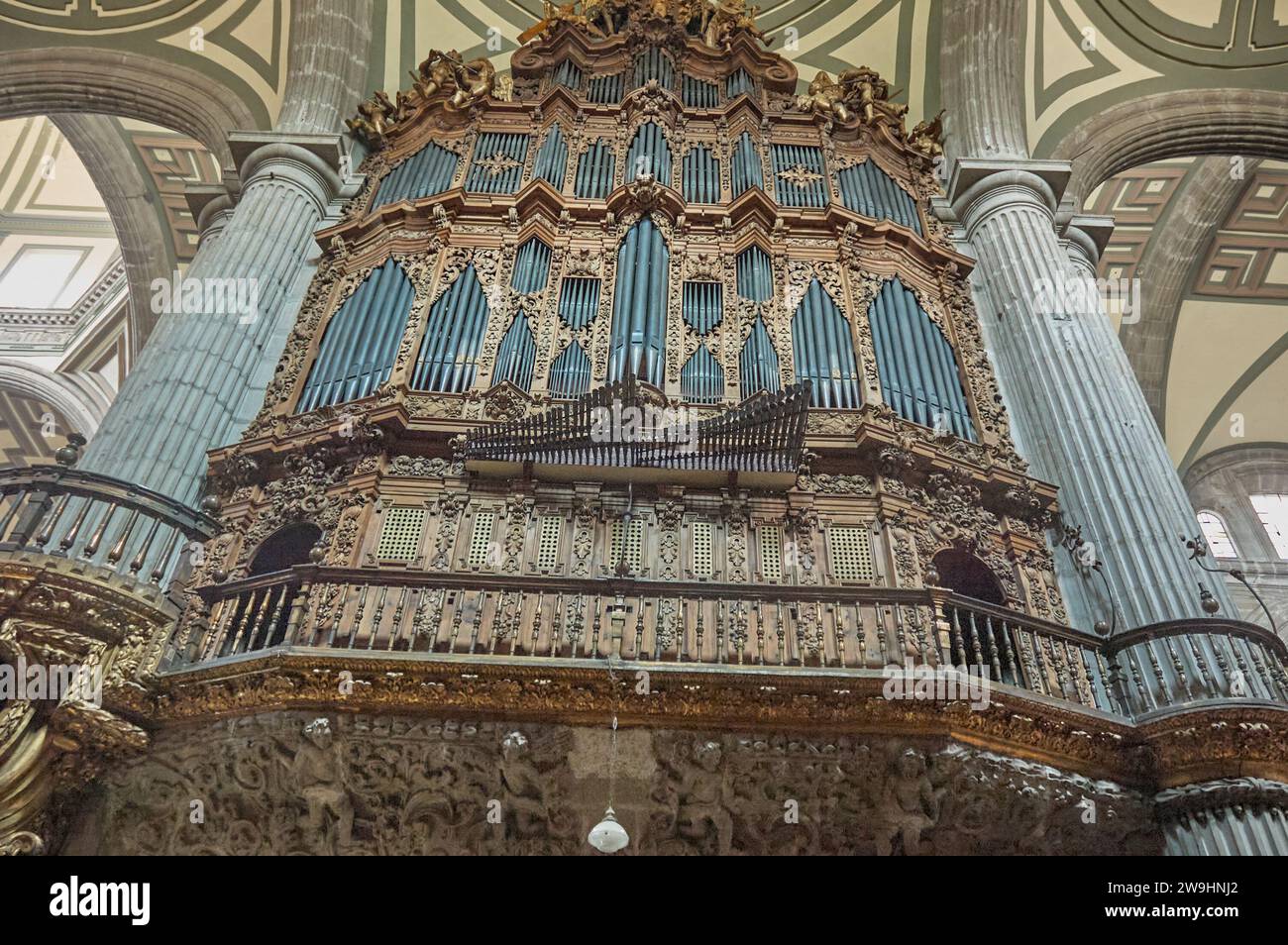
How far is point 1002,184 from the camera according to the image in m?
12.0

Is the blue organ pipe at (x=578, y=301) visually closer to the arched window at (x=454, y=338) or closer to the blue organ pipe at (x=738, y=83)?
the arched window at (x=454, y=338)

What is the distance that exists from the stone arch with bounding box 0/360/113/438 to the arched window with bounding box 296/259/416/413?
11722 mm

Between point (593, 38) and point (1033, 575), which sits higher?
point (593, 38)

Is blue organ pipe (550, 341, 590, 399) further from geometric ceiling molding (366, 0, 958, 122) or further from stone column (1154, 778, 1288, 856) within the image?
geometric ceiling molding (366, 0, 958, 122)

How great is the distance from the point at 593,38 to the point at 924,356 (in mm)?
7981

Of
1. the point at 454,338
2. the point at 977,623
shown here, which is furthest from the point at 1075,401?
the point at 454,338

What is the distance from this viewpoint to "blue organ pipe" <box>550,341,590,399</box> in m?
9.24

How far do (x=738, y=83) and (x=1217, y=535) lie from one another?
486 inches

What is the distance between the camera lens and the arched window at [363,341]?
9.48 meters

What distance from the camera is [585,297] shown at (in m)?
10.3

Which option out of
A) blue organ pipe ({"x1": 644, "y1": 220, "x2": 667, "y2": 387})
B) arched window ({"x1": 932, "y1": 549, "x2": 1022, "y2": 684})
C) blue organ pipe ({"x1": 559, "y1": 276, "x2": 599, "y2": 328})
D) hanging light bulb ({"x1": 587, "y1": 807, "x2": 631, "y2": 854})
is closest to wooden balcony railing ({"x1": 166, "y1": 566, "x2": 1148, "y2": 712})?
arched window ({"x1": 932, "y1": 549, "x2": 1022, "y2": 684})

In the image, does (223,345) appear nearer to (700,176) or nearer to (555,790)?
(555,790)
